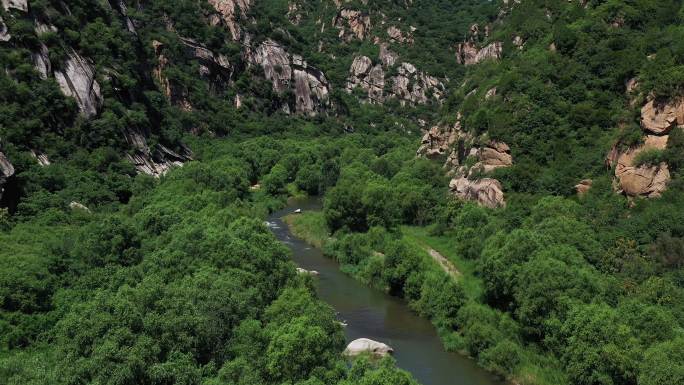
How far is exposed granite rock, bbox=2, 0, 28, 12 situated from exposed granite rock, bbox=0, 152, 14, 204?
3265cm

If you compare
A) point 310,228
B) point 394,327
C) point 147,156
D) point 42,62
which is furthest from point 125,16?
point 394,327

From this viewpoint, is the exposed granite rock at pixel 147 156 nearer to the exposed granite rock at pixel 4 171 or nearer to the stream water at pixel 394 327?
the exposed granite rock at pixel 4 171

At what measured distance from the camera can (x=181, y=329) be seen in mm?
34875

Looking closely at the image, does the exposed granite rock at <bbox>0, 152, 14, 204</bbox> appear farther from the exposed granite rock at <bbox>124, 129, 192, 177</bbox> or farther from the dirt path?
the dirt path

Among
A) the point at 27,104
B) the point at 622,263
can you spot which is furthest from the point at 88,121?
the point at 622,263

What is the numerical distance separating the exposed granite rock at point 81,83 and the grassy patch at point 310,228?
33.4 meters

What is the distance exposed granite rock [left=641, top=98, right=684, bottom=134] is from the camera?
60.1m

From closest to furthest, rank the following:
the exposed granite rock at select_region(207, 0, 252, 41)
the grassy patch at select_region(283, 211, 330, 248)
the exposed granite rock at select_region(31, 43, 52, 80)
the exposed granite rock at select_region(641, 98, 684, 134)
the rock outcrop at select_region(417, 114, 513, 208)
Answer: the exposed granite rock at select_region(641, 98, 684, 134)
the rock outcrop at select_region(417, 114, 513, 208)
the grassy patch at select_region(283, 211, 330, 248)
the exposed granite rock at select_region(31, 43, 52, 80)
the exposed granite rock at select_region(207, 0, 252, 41)

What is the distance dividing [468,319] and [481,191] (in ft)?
102

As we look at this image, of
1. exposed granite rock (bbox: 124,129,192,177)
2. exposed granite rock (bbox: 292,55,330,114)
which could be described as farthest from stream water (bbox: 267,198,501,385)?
exposed granite rock (bbox: 292,55,330,114)

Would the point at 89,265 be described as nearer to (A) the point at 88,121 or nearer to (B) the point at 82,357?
(B) the point at 82,357

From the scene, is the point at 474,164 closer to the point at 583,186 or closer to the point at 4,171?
the point at 583,186

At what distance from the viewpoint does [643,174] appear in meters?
59.3

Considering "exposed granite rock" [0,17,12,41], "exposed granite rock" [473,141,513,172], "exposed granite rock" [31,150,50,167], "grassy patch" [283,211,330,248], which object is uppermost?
"exposed granite rock" [0,17,12,41]
